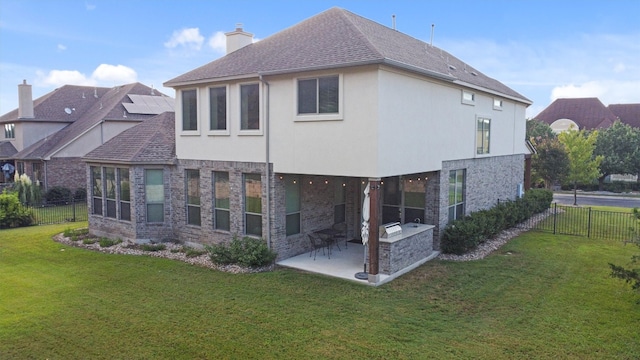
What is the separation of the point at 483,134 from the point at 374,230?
8.92 metres

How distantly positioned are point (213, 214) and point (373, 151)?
6544 millimetres

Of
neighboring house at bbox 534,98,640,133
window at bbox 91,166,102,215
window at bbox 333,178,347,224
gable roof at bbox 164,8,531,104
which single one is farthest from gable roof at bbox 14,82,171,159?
neighboring house at bbox 534,98,640,133

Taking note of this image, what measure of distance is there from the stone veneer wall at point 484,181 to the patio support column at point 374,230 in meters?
3.90

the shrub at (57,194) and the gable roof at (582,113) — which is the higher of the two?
the gable roof at (582,113)

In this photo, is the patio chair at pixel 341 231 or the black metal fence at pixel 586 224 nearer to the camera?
the patio chair at pixel 341 231

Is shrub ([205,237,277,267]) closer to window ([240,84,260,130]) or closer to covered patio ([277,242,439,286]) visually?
covered patio ([277,242,439,286])

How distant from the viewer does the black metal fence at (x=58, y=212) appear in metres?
22.7

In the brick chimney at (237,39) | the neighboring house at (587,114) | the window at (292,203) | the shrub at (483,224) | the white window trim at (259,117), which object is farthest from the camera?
the neighboring house at (587,114)

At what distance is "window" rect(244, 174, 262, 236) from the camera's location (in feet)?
46.2

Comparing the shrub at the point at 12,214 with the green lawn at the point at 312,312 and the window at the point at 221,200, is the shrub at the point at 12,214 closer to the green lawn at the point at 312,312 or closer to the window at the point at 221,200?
the green lawn at the point at 312,312

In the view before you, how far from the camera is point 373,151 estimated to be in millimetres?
11391

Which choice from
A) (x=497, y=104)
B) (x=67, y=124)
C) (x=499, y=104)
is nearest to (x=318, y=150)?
(x=497, y=104)

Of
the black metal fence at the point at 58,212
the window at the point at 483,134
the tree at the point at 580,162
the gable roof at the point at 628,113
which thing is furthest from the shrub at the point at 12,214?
the gable roof at the point at 628,113

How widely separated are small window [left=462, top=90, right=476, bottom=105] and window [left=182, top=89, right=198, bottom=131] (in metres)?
9.48
